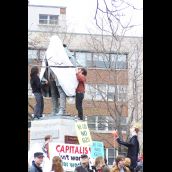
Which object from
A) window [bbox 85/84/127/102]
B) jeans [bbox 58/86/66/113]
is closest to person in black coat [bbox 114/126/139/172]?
window [bbox 85/84/127/102]

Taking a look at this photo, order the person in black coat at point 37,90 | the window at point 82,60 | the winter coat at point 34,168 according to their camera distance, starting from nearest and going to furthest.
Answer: the winter coat at point 34,168 → the person in black coat at point 37,90 → the window at point 82,60

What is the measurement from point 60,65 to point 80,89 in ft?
1.02

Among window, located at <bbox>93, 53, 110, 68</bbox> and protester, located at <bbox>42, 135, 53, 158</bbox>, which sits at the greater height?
window, located at <bbox>93, 53, 110, 68</bbox>

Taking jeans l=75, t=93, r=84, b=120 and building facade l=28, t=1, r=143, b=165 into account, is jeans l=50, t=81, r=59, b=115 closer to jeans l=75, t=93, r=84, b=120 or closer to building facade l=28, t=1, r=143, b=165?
building facade l=28, t=1, r=143, b=165

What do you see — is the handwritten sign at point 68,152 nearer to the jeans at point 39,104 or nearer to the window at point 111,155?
the window at point 111,155

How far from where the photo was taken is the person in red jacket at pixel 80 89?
16.1ft

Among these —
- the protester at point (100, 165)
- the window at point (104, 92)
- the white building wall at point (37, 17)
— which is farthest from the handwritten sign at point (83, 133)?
the white building wall at point (37, 17)

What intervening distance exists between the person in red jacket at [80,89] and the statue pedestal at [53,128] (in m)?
0.11

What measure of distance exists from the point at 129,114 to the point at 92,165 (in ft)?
2.06

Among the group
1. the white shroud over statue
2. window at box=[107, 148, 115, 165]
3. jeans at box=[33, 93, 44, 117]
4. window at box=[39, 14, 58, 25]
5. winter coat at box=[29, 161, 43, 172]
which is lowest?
winter coat at box=[29, 161, 43, 172]

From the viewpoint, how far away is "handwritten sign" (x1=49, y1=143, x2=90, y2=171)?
15.8ft

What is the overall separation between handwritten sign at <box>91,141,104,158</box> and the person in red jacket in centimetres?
29
